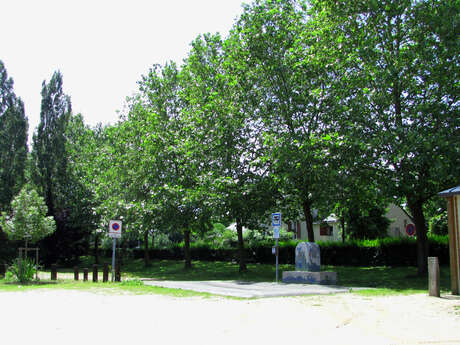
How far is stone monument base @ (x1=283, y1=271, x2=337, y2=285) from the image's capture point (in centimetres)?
Result: 1641

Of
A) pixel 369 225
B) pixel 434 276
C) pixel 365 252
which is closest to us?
pixel 434 276

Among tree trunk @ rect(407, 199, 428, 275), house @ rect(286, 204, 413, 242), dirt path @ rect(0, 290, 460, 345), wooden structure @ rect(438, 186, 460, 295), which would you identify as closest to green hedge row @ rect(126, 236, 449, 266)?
tree trunk @ rect(407, 199, 428, 275)

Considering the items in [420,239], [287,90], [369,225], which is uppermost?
[287,90]

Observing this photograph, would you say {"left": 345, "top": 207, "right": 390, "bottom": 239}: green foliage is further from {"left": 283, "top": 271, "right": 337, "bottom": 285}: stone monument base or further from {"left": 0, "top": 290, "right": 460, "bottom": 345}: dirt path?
{"left": 0, "top": 290, "right": 460, "bottom": 345}: dirt path

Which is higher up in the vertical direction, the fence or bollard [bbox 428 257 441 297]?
bollard [bbox 428 257 441 297]

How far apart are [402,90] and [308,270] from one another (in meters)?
8.25

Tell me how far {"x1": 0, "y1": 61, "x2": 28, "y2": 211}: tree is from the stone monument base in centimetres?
2952

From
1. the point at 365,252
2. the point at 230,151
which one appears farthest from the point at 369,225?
the point at 230,151

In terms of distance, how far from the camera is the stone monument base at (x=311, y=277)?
16.4m

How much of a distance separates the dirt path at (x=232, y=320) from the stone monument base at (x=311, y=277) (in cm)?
420

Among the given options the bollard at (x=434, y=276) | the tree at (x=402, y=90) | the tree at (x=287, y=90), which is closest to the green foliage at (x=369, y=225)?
the tree at (x=287, y=90)

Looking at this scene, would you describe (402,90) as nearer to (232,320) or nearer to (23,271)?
(232,320)

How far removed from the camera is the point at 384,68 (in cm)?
1770

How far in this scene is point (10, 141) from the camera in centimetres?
Answer: 4003
